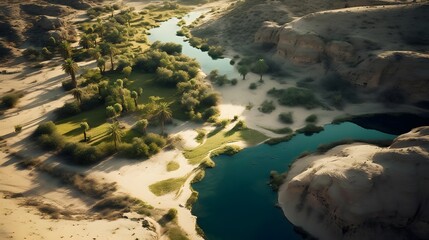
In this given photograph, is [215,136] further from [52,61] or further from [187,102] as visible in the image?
[52,61]

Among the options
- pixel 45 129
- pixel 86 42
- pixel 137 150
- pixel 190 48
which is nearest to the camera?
pixel 137 150

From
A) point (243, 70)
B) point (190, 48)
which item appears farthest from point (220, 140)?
point (190, 48)

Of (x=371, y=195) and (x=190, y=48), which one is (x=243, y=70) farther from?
(x=371, y=195)

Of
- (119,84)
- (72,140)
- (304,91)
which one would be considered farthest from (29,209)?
(304,91)

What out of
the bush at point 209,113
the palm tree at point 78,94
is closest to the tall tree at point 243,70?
the bush at point 209,113

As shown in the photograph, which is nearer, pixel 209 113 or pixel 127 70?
pixel 209 113

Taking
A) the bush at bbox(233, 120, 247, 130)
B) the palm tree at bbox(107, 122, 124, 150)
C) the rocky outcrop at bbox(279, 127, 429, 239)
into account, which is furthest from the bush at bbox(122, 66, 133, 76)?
the rocky outcrop at bbox(279, 127, 429, 239)
